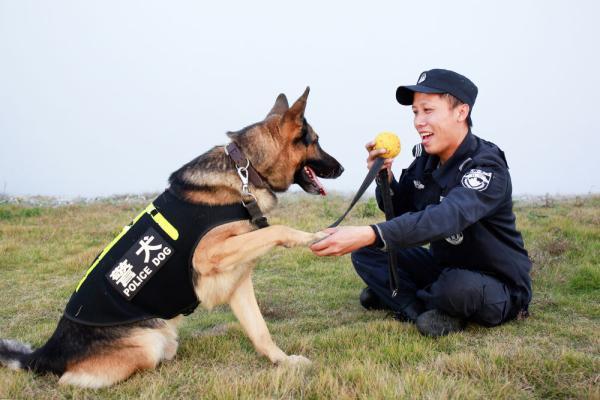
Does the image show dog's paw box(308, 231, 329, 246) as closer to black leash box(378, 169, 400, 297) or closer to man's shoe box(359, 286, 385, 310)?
black leash box(378, 169, 400, 297)

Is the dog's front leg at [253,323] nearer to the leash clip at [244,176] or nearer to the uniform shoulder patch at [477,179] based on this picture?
the leash clip at [244,176]

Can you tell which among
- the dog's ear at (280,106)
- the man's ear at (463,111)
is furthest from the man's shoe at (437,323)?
the dog's ear at (280,106)

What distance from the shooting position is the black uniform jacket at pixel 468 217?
9.93 feet

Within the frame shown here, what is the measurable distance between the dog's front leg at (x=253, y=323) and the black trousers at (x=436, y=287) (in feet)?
4.60

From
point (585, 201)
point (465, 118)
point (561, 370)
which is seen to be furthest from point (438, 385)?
point (585, 201)

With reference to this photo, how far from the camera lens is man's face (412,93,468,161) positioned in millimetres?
3947

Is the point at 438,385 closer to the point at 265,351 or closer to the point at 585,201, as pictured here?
the point at 265,351

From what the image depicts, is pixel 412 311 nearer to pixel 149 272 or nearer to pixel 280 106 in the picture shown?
pixel 280 106

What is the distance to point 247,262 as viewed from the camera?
11.5 ft

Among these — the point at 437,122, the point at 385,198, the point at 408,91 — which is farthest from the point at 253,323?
the point at 408,91

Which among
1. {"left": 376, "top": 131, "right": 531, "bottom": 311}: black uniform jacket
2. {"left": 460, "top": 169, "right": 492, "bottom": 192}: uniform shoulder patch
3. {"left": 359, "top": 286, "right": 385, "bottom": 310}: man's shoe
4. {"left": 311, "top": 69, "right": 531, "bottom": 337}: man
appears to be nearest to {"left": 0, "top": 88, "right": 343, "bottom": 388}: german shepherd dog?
{"left": 376, "top": 131, "right": 531, "bottom": 311}: black uniform jacket

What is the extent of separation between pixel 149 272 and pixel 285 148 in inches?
59.2

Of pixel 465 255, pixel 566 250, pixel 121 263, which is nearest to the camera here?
pixel 121 263

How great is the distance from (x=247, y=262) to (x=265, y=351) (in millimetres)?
741
